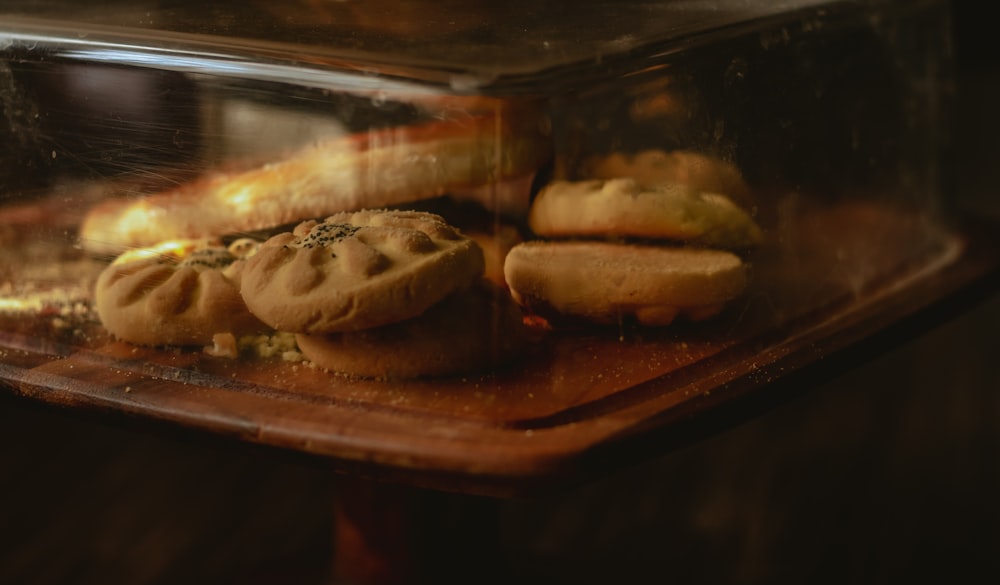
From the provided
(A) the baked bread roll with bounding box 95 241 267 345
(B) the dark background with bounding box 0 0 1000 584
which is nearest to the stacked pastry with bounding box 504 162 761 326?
(A) the baked bread roll with bounding box 95 241 267 345

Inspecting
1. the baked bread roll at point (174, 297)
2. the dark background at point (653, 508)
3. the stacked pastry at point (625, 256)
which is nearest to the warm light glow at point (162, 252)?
the baked bread roll at point (174, 297)

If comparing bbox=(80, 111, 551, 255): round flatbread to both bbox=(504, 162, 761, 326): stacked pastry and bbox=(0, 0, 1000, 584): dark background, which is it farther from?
bbox=(0, 0, 1000, 584): dark background

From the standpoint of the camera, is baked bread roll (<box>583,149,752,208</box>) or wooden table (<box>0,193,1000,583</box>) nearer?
wooden table (<box>0,193,1000,583</box>)

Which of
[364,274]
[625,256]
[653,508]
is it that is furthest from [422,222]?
[653,508]

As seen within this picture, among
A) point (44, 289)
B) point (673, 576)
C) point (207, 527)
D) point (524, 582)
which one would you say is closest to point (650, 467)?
point (673, 576)

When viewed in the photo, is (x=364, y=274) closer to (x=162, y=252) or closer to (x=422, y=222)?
(x=422, y=222)

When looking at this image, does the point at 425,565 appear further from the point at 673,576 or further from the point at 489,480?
the point at 673,576
